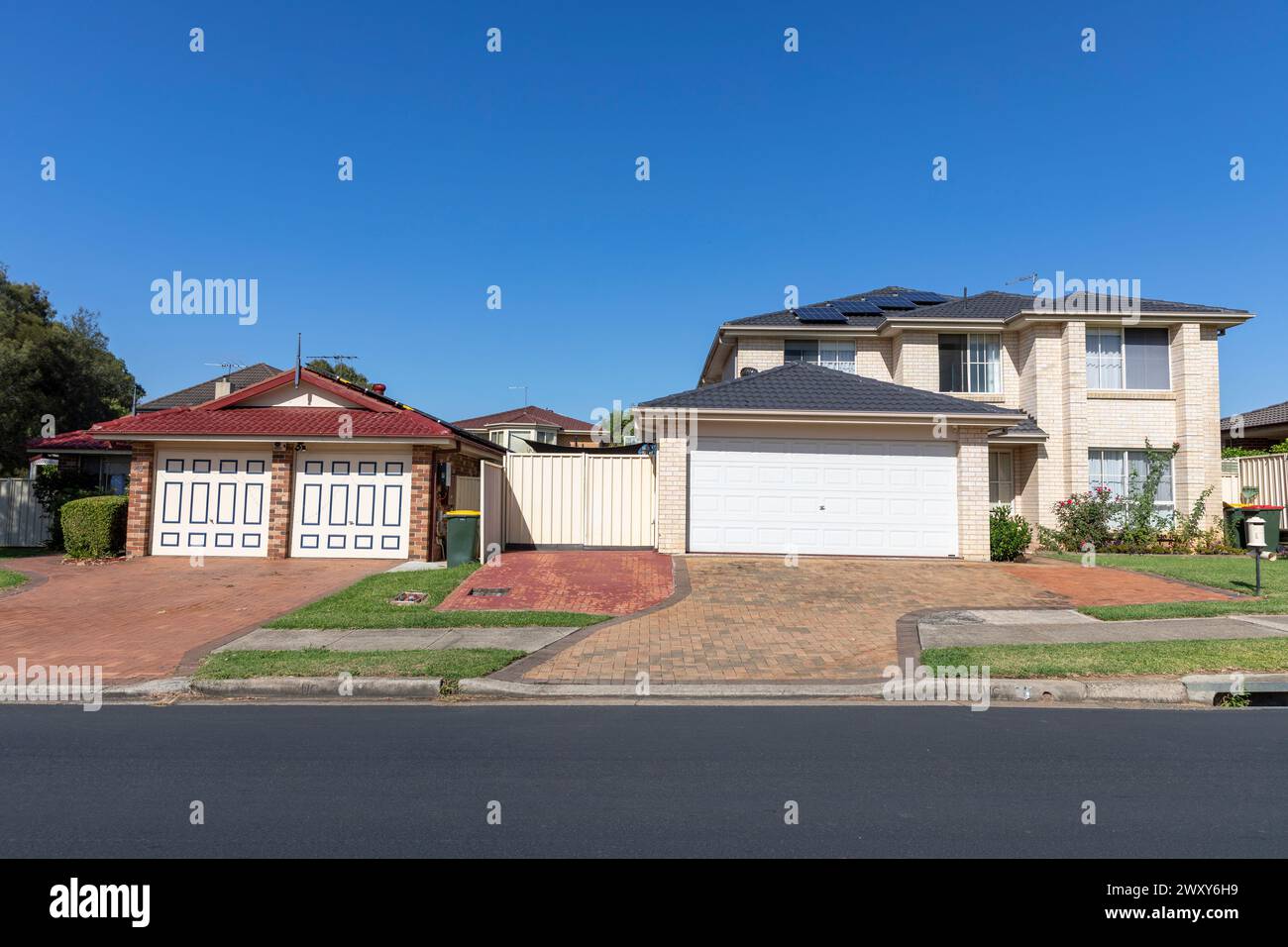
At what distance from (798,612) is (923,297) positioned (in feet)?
57.4

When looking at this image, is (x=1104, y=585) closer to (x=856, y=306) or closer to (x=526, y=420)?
(x=856, y=306)

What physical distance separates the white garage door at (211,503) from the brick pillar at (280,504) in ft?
0.77

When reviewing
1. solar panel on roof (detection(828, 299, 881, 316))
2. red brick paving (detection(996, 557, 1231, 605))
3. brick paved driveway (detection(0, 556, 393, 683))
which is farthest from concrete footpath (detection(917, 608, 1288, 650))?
solar panel on roof (detection(828, 299, 881, 316))

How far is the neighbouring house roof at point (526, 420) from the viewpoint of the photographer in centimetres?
4691

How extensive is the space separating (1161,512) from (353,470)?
19553mm

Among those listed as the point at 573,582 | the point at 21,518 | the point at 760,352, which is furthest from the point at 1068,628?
the point at 21,518

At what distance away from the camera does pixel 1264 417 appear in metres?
27.1

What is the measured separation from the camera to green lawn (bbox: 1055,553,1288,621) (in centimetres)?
989

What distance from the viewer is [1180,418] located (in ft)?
62.8

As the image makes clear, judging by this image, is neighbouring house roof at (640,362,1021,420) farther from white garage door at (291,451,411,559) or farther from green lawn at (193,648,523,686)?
green lawn at (193,648,523,686)

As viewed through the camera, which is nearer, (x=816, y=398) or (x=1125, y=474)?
(x=816, y=398)

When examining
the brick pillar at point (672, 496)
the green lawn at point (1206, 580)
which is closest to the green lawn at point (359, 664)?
the brick pillar at point (672, 496)
